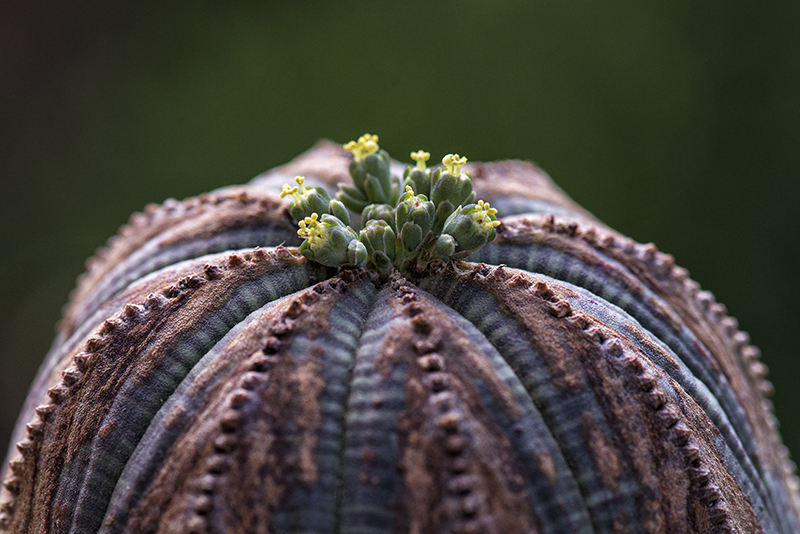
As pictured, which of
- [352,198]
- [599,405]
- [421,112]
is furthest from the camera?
[421,112]

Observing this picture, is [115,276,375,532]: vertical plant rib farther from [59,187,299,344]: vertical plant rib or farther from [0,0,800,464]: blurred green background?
[0,0,800,464]: blurred green background

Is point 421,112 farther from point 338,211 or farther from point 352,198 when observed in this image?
point 338,211

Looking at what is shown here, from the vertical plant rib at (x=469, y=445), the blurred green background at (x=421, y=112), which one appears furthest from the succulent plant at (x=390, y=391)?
the blurred green background at (x=421, y=112)

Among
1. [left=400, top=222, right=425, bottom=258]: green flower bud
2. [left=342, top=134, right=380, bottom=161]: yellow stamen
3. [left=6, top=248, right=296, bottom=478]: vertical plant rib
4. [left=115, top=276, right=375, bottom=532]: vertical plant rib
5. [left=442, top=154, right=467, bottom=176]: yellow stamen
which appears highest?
[left=342, top=134, right=380, bottom=161]: yellow stamen

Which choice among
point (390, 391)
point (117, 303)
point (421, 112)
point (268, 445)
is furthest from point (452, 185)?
point (421, 112)

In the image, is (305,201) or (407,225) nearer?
(407,225)

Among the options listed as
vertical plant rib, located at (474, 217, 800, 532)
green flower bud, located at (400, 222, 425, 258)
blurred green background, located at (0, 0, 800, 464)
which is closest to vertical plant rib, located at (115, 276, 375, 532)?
green flower bud, located at (400, 222, 425, 258)

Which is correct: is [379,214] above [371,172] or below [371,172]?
below

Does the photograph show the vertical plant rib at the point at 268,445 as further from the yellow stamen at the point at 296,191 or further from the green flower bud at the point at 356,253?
the yellow stamen at the point at 296,191
